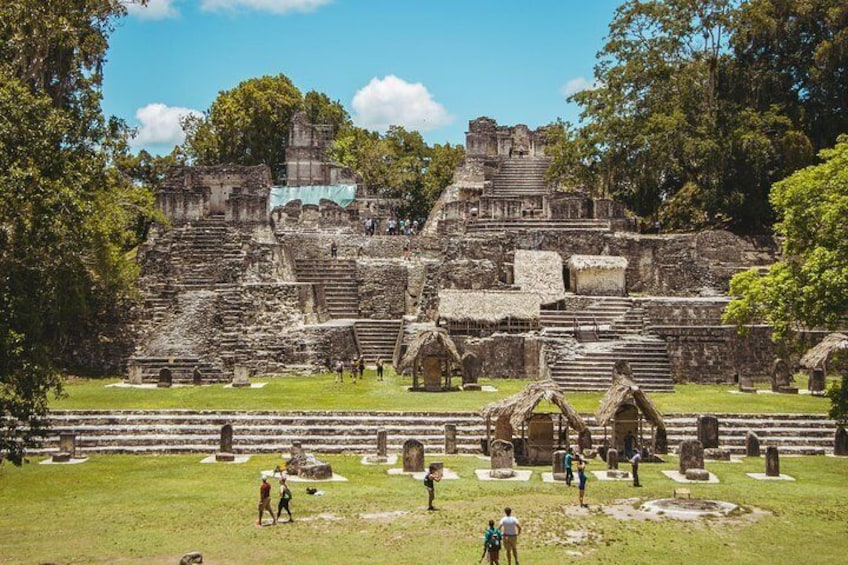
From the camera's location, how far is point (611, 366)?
33062 millimetres

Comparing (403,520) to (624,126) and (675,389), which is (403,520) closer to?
(675,389)

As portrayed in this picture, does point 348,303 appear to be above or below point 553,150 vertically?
below

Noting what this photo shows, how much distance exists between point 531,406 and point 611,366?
31.3 feet

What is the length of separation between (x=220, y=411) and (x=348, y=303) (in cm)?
1662

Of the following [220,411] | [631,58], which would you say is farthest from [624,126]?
[220,411]

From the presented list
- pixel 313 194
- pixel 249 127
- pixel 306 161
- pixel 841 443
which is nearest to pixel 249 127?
pixel 249 127

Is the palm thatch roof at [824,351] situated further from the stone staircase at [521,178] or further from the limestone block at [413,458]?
the stone staircase at [521,178]

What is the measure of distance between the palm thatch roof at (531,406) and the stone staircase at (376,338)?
14.5m

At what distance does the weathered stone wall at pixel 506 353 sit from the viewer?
115 feet

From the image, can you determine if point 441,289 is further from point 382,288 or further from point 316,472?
point 316,472

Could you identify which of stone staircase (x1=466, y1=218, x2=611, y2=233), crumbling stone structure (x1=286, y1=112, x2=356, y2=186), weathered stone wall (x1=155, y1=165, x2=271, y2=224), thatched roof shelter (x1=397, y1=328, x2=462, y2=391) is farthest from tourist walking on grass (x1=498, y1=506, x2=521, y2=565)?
crumbling stone structure (x1=286, y1=112, x2=356, y2=186)

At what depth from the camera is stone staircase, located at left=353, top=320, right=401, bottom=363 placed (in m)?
39.5

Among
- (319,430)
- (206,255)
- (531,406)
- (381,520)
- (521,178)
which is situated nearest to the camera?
(381,520)

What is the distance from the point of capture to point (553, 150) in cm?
5725
